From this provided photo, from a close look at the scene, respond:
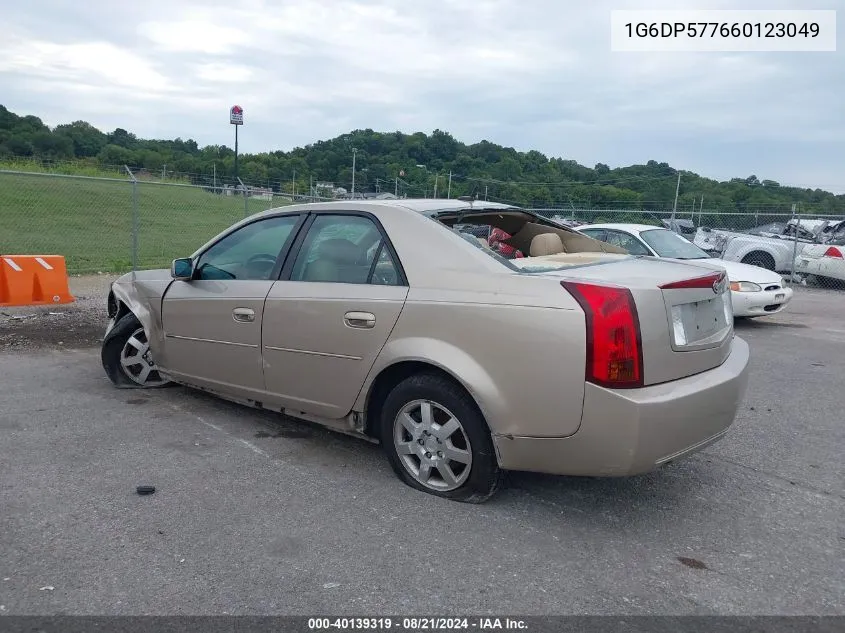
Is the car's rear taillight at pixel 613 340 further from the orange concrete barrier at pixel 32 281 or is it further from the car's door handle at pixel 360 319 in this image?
the orange concrete barrier at pixel 32 281

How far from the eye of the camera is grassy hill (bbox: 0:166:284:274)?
15812 mm

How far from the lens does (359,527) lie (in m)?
3.50

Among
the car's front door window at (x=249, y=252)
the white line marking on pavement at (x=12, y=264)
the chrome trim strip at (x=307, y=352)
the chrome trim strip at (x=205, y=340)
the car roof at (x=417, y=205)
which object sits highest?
the car roof at (x=417, y=205)

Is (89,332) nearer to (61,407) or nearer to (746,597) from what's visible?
(61,407)

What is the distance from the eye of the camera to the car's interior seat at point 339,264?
418cm

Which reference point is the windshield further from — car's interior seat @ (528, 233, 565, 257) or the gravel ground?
the gravel ground

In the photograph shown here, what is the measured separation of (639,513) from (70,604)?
2.66 metres

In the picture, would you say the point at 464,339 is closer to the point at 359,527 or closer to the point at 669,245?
the point at 359,527

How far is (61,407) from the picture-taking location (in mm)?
5332

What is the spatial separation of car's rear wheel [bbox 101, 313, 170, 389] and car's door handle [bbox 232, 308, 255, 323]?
1.33 metres

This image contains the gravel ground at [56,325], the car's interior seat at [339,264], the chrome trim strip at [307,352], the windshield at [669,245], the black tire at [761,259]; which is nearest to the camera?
the chrome trim strip at [307,352]

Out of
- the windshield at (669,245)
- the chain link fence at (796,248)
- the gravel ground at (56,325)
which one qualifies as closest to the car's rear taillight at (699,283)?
the windshield at (669,245)

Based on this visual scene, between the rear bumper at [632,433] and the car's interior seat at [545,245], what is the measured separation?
148 cm

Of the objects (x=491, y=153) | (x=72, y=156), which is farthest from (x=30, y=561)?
(x=72, y=156)
